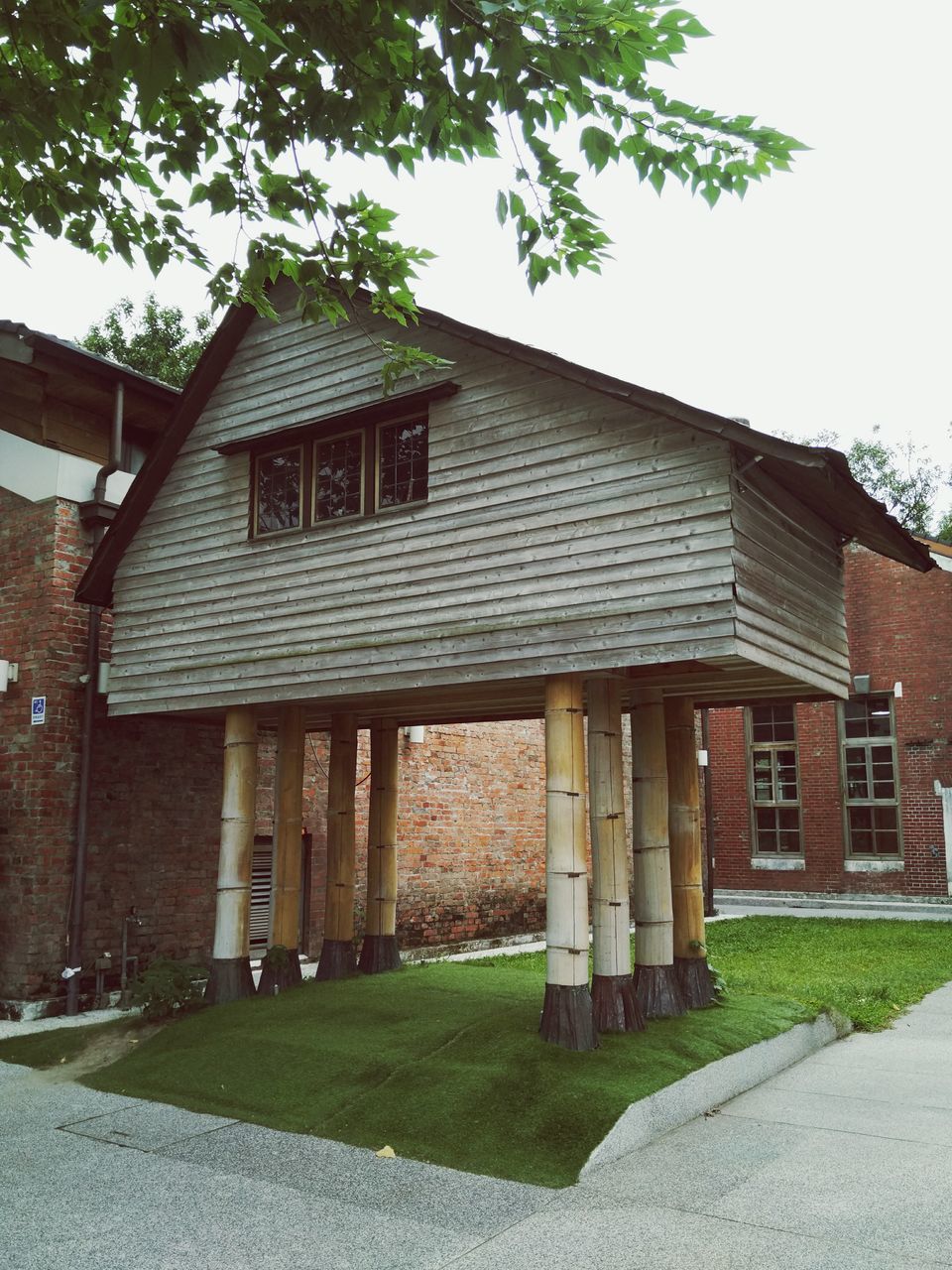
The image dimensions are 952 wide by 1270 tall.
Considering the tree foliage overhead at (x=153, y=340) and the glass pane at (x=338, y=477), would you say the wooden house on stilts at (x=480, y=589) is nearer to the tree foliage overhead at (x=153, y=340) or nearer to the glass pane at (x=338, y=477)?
the glass pane at (x=338, y=477)

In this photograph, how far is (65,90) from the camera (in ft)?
17.5

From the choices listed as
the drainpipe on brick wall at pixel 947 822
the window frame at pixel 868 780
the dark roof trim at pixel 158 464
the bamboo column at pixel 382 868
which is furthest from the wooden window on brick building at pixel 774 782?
the dark roof trim at pixel 158 464

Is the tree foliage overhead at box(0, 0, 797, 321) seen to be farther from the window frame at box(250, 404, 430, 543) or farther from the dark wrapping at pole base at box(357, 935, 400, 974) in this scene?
the dark wrapping at pole base at box(357, 935, 400, 974)

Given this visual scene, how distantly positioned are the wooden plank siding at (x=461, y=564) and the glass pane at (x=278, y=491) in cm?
21

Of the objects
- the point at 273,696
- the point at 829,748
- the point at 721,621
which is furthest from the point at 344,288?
the point at 829,748

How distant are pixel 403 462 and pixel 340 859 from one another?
473 cm

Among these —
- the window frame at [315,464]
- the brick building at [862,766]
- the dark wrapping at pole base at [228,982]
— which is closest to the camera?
the window frame at [315,464]

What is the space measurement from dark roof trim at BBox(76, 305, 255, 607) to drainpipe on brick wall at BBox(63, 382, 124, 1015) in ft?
1.57

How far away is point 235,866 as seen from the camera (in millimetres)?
10570

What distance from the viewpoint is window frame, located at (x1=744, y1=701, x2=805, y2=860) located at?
80.9ft

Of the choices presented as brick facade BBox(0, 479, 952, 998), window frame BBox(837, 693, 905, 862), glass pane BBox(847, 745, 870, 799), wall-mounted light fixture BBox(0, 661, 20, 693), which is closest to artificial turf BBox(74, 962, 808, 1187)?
brick facade BBox(0, 479, 952, 998)

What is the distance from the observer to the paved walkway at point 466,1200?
16.1 feet

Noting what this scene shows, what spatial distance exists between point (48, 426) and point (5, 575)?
1.80 meters

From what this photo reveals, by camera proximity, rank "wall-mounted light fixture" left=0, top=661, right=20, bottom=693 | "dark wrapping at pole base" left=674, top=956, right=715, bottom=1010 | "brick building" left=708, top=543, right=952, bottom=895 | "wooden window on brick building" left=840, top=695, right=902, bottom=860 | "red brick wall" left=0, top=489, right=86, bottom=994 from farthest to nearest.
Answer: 1. "wooden window on brick building" left=840, top=695, right=902, bottom=860
2. "brick building" left=708, top=543, right=952, bottom=895
3. "wall-mounted light fixture" left=0, top=661, right=20, bottom=693
4. "red brick wall" left=0, top=489, right=86, bottom=994
5. "dark wrapping at pole base" left=674, top=956, right=715, bottom=1010
